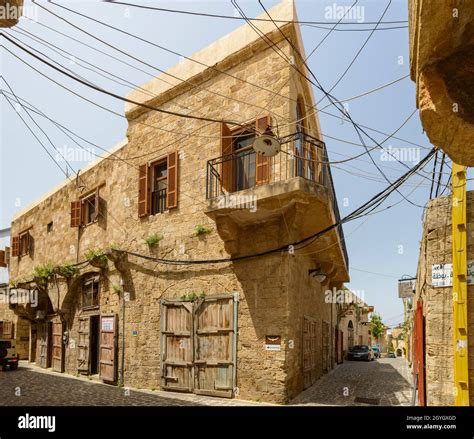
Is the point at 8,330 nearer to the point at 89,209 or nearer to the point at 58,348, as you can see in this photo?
the point at 58,348

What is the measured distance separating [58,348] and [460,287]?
50.3 ft

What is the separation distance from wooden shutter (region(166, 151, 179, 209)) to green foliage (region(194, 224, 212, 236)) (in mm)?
1120

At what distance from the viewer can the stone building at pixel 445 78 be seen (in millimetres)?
3121

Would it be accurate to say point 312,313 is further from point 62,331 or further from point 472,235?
point 62,331

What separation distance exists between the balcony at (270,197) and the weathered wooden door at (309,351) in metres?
2.05

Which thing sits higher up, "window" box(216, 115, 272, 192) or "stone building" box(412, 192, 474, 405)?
"window" box(216, 115, 272, 192)

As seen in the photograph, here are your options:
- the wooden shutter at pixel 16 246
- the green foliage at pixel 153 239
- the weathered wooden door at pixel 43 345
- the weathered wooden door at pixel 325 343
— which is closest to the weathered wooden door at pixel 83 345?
the weathered wooden door at pixel 43 345

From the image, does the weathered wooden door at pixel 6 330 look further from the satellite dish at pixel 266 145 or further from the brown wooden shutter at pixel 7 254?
the satellite dish at pixel 266 145

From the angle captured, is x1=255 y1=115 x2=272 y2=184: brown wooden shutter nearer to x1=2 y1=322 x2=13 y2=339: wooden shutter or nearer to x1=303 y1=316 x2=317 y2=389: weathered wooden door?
x1=303 y1=316 x2=317 y2=389: weathered wooden door

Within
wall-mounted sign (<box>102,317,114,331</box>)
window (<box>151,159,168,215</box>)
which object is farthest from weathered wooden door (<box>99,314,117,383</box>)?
window (<box>151,159,168,215</box>)

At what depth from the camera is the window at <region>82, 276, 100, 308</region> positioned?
46.1 ft

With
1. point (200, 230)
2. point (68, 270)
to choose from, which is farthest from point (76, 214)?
point (200, 230)
